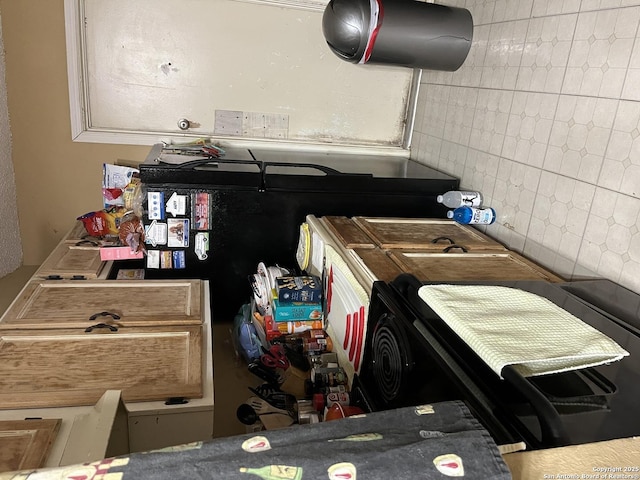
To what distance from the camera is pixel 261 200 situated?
1738mm

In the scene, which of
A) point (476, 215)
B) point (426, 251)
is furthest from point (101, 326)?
point (476, 215)

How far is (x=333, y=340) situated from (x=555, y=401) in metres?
0.85

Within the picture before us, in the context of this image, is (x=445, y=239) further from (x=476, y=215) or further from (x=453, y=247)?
(x=476, y=215)

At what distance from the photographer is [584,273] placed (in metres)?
1.27

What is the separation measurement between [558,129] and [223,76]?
1.43 meters

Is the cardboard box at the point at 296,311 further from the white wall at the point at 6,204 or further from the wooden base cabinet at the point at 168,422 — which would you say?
the white wall at the point at 6,204

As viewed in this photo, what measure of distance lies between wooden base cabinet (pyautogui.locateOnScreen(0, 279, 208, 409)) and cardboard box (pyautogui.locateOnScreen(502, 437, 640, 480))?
0.72 meters

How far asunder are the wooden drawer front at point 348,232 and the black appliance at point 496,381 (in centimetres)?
37

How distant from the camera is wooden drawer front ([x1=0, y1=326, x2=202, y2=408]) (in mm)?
1039

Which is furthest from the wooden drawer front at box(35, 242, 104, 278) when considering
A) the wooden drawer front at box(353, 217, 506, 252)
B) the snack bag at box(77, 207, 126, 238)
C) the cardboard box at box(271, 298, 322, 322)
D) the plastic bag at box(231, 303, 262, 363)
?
the wooden drawer front at box(353, 217, 506, 252)

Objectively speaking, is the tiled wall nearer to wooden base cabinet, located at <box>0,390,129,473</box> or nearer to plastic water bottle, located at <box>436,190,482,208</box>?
plastic water bottle, located at <box>436,190,482,208</box>

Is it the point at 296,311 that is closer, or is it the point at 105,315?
the point at 105,315

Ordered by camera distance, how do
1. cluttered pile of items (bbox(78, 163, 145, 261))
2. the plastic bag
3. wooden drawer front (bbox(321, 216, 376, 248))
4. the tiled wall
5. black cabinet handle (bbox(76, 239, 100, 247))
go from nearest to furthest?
the tiled wall
wooden drawer front (bbox(321, 216, 376, 248))
the plastic bag
cluttered pile of items (bbox(78, 163, 145, 261))
black cabinet handle (bbox(76, 239, 100, 247))

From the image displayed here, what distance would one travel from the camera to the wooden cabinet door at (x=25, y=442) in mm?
812
